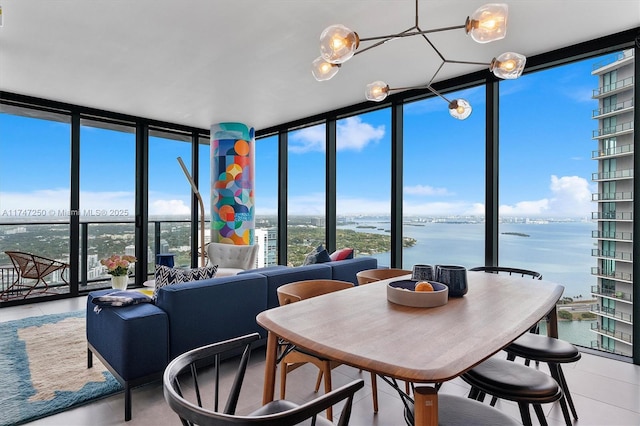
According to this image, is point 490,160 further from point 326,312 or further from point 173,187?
point 173,187

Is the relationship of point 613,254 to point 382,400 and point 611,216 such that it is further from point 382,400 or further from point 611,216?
point 382,400

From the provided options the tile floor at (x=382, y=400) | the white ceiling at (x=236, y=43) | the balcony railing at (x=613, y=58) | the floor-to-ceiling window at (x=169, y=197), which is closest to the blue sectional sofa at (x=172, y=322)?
the tile floor at (x=382, y=400)

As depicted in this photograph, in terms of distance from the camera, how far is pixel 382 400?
221 centimetres

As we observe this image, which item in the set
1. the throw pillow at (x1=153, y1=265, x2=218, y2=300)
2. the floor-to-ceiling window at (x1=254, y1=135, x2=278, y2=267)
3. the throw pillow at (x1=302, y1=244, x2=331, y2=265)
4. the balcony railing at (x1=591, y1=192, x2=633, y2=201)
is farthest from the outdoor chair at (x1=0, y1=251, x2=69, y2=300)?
the balcony railing at (x1=591, y1=192, x2=633, y2=201)

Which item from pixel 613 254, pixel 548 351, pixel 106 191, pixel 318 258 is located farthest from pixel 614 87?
pixel 106 191

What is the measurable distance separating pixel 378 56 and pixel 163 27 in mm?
1865

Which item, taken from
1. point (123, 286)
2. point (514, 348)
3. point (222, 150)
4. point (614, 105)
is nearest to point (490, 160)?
point (614, 105)

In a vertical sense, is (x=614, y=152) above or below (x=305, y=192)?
above

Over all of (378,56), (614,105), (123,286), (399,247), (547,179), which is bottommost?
(123,286)

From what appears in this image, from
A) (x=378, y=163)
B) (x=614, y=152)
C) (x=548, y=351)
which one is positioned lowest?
(x=548, y=351)

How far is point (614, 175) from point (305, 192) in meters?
3.92

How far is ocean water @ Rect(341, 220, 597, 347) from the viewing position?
3.24 metres

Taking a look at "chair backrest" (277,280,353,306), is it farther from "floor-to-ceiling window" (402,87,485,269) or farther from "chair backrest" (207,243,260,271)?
"chair backrest" (207,243,260,271)

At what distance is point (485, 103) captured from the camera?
3.68 m
